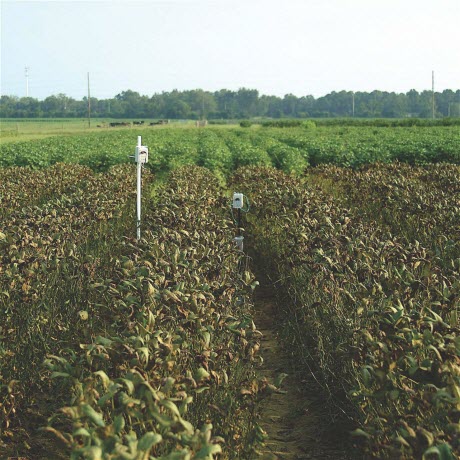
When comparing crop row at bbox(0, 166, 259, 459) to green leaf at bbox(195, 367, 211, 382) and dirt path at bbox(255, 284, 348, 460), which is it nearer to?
green leaf at bbox(195, 367, 211, 382)

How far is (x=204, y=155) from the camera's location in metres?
23.7

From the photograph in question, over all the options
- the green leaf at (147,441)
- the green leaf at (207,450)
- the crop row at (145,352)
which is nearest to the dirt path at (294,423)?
the crop row at (145,352)

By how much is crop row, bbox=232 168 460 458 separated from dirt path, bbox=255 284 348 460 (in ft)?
0.63

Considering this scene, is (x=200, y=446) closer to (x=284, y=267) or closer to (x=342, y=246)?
(x=342, y=246)

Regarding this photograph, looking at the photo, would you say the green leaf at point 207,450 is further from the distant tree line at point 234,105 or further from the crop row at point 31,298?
the distant tree line at point 234,105

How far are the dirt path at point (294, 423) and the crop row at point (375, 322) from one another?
19cm

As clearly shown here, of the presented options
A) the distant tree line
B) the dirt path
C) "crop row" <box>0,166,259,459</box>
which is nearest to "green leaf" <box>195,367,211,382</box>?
"crop row" <box>0,166,259,459</box>

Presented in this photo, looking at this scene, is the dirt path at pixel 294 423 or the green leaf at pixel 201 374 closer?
the green leaf at pixel 201 374

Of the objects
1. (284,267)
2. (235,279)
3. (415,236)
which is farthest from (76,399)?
(415,236)

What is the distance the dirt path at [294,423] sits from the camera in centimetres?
464

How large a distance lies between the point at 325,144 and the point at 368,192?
1677 centimetres

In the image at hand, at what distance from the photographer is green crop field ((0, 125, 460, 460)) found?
2.88m

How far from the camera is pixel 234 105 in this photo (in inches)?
6698

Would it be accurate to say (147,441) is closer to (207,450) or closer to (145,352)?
(207,450)
